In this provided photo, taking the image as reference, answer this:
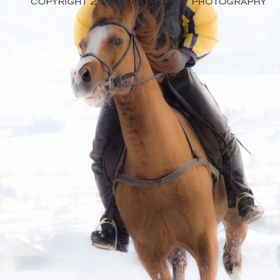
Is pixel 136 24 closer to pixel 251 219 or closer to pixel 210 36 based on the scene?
pixel 210 36

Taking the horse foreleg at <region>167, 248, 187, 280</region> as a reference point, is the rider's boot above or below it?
above

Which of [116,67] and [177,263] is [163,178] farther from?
[177,263]

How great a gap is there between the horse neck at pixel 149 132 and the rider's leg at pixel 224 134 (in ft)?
1.18

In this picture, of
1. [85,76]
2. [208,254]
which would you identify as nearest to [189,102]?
[208,254]

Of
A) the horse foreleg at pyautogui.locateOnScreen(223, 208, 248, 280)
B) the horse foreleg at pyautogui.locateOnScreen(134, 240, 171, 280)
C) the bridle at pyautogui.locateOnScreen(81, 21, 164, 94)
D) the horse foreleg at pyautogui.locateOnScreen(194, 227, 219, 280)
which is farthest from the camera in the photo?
the horse foreleg at pyautogui.locateOnScreen(223, 208, 248, 280)

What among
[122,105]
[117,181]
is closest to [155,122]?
[122,105]

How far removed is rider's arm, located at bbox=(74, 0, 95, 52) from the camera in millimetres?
5359

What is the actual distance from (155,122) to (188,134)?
0.41 m

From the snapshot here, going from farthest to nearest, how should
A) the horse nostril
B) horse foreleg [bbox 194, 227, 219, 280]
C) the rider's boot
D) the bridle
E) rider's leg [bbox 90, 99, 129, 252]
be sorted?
1. the rider's boot
2. rider's leg [bbox 90, 99, 129, 252]
3. horse foreleg [bbox 194, 227, 219, 280]
4. the bridle
5. the horse nostril

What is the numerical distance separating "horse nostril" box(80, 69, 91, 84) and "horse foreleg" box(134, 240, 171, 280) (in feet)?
4.71

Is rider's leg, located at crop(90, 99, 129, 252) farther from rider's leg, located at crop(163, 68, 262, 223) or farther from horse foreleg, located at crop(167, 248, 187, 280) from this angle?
horse foreleg, located at crop(167, 248, 187, 280)

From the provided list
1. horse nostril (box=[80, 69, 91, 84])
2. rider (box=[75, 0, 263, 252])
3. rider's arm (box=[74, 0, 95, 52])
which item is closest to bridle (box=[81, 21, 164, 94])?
horse nostril (box=[80, 69, 91, 84])

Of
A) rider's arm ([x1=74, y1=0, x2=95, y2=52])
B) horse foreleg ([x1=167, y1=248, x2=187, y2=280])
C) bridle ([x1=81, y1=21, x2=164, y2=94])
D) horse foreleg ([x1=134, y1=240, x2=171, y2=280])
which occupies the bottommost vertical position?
horse foreleg ([x1=167, y1=248, x2=187, y2=280])

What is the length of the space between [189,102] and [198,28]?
56 cm
